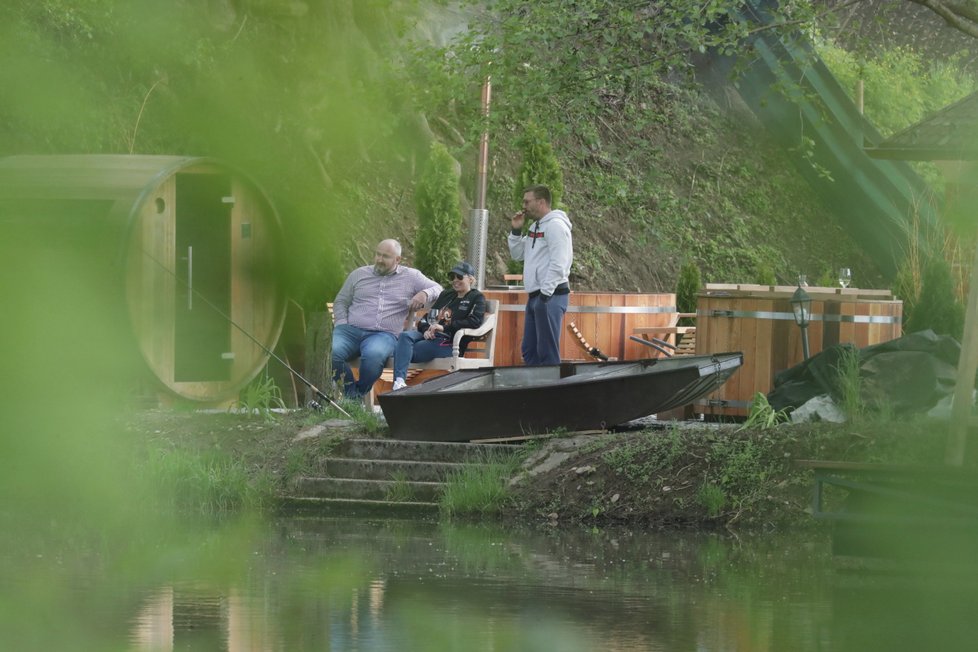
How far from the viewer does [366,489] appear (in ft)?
36.7

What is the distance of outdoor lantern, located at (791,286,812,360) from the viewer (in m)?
12.7

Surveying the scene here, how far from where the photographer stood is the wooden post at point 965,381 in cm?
798

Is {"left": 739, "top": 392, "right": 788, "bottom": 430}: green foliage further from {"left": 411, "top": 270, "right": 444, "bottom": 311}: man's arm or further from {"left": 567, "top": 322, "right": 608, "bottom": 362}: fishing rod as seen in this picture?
{"left": 567, "top": 322, "right": 608, "bottom": 362}: fishing rod

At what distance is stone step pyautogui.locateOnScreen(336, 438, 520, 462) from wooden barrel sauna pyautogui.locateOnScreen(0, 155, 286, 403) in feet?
31.8

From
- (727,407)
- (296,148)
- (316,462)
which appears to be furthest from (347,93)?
(727,407)

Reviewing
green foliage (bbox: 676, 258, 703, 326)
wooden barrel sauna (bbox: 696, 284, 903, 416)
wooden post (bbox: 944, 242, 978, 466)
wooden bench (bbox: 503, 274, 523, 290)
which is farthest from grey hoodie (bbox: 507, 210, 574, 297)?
green foliage (bbox: 676, 258, 703, 326)

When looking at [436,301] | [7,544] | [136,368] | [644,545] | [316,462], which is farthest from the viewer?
[436,301]

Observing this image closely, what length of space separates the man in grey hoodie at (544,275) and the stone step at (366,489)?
84.4 inches

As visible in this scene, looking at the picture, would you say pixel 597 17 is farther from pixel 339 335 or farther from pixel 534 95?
pixel 339 335

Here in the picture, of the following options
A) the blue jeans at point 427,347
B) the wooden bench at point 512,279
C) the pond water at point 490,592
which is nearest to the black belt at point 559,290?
the blue jeans at point 427,347

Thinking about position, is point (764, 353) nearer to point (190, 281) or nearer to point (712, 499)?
point (712, 499)

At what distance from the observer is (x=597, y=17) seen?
11.7 meters

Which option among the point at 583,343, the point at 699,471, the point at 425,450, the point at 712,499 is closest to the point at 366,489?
the point at 425,450

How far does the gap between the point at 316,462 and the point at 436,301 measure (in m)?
2.47
